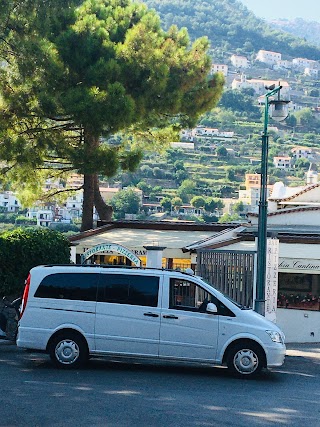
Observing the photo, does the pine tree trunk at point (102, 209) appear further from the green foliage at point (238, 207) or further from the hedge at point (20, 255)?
the green foliage at point (238, 207)

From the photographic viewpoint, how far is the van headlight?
11.8m

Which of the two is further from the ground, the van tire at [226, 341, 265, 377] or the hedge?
the hedge

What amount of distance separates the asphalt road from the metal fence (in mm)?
5175

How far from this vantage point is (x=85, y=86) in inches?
1013

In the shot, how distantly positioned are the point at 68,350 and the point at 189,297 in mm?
2081

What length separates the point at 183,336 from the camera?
11.8 m

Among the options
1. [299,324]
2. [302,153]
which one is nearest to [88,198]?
[299,324]

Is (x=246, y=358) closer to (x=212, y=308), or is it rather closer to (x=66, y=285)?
(x=212, y=308)

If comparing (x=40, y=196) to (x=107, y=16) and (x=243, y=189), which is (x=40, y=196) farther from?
(x=243, y=189)

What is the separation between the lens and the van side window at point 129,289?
39.3 ft

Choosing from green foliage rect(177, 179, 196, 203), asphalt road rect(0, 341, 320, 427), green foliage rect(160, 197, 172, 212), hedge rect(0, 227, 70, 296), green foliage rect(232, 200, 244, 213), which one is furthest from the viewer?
green foliage rect(177, 179, 196, 203)

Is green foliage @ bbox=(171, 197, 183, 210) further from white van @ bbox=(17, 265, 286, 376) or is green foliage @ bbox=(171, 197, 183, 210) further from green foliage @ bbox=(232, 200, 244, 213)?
white van @ bbox=(17, 265, 286, 376)

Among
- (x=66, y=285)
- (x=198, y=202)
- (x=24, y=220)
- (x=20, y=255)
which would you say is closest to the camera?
(x=66, y=285)

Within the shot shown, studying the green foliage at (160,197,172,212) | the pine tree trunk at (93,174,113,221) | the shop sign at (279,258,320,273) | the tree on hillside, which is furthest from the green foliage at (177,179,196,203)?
the shop sign at (279,258,320,273)
